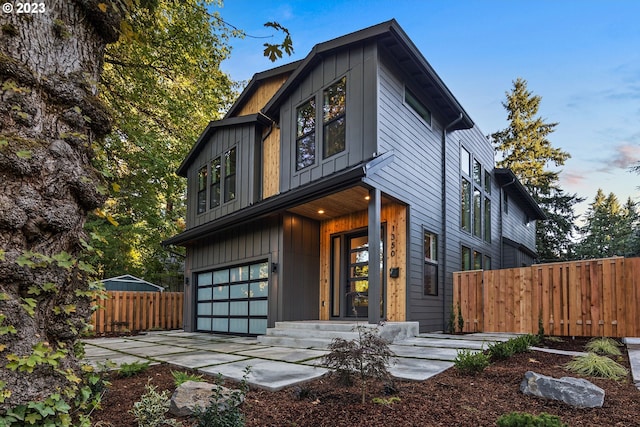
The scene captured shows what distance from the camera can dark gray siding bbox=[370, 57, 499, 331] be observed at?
739 cm

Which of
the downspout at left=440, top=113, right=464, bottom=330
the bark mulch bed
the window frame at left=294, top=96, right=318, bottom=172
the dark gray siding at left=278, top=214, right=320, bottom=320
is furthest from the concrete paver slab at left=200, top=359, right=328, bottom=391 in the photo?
the downspout at left=440, top=113, right=464, bottom=330

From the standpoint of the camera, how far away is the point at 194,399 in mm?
2812

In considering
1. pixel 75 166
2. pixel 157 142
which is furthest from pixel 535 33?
pixel 75 166

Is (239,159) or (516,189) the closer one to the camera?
(239,159)

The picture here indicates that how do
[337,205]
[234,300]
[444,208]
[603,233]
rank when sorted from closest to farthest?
[337,205] < [444,208] < [234,300] < [603,233]

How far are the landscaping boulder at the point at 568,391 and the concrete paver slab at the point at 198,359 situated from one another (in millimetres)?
3318

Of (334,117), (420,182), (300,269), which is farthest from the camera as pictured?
(420,182)

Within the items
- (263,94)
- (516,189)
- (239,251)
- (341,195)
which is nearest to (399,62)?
(341,195)

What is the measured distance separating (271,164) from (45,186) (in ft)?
24.2

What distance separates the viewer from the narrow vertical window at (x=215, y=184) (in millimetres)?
10933

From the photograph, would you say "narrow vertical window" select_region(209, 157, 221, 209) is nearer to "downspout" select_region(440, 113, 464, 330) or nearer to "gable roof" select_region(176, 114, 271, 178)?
"gable roof" select_region(176, 114, 271, 178)

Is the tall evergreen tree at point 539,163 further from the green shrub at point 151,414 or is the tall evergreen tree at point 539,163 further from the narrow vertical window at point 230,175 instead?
the green shrub at point 151,414

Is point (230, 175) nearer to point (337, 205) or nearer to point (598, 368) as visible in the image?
point (337, 205)

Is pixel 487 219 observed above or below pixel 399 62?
below
